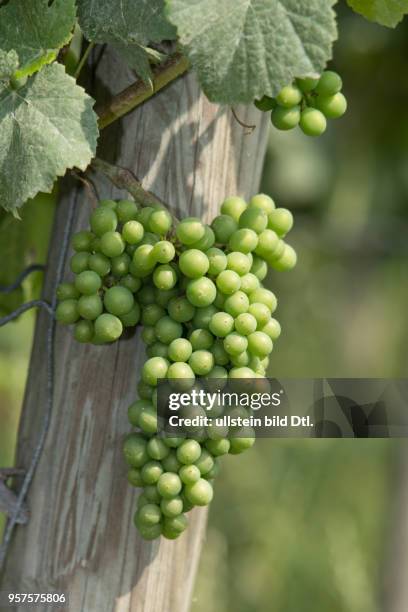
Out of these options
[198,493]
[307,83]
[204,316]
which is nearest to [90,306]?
[204,316]

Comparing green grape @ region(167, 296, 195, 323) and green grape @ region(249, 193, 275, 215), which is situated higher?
green grape @ region(249, 193, 275, 215)

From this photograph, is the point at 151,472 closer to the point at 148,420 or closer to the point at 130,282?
the point at 148,420

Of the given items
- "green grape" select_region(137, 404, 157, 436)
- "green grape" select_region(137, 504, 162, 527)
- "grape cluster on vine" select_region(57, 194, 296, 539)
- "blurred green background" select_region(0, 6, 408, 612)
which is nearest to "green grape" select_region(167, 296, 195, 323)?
"grape cluster on vine" select_region(57, 194, 296, 539)

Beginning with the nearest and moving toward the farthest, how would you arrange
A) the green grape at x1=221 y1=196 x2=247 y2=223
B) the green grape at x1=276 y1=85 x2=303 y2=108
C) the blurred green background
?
the green grape at x1=276 y1=85 x2=303 y2=108
the green grape at x1=221 y1=196 x2=247 y2=223
the blurred green background

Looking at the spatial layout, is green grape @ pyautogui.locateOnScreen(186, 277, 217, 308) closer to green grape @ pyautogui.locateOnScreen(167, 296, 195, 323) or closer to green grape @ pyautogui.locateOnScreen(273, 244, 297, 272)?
green grape @ pyautogui.locateOnScreen(167, 296, 195, 323)

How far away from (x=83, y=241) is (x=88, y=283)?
65mm

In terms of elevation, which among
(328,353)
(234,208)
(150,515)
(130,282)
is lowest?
(150,515)

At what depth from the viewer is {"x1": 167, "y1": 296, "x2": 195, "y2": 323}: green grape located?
0.95 metres

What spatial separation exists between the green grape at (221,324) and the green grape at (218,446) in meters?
0.12

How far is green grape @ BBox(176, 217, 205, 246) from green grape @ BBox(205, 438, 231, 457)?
22 cm

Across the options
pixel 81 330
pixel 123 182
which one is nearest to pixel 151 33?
pixel 123 182

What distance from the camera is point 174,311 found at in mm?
955

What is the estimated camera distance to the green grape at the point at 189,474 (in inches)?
37.0

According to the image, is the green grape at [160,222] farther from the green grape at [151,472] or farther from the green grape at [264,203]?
the green grape at [151,472]
